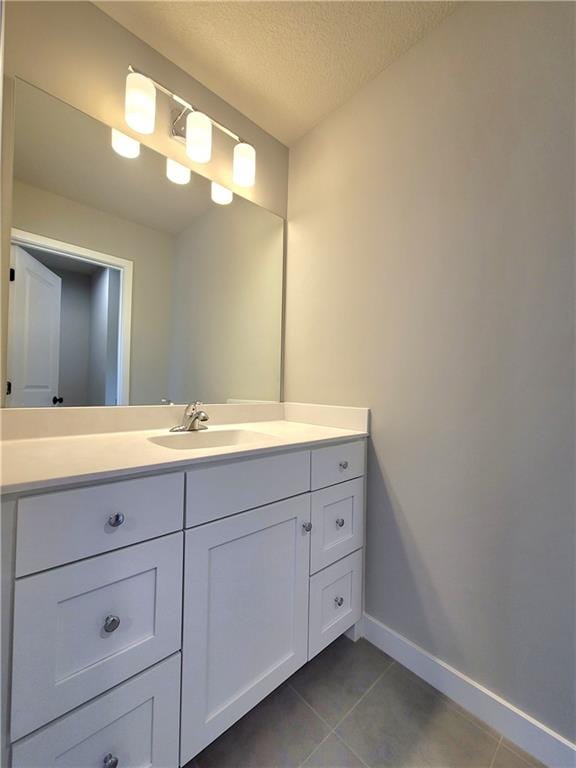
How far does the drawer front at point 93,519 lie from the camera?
573 millimetres

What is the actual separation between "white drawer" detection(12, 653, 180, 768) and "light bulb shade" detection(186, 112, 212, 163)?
166 centimetres

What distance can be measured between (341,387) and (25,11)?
1.60 m

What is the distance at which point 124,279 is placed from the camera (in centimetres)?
121

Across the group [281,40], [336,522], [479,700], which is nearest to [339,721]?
[479,700]

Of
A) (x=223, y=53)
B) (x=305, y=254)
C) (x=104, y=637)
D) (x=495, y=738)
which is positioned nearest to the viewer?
(x=104, y=637)

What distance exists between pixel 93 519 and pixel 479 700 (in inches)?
50.2

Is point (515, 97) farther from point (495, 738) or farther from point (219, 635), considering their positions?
point (495, 738)

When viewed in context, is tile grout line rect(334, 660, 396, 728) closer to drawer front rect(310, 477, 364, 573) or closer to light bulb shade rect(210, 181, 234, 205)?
drawer front rect(310, 477, 364, 573)

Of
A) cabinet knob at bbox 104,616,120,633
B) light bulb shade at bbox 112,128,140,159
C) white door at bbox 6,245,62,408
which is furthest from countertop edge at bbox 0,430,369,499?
light bulb shade at bbox 112,128,140,159

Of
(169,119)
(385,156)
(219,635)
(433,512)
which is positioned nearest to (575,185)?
(385,156)

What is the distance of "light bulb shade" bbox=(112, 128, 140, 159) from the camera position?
115 cm

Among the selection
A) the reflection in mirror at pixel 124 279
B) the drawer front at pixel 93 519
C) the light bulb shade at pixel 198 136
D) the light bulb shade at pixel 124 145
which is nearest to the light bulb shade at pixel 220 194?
the reflection in mirror at pixel 124 279

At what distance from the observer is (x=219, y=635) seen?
2.73ft

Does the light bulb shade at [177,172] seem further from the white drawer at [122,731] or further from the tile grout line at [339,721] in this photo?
the tile grout line at [339,721]
